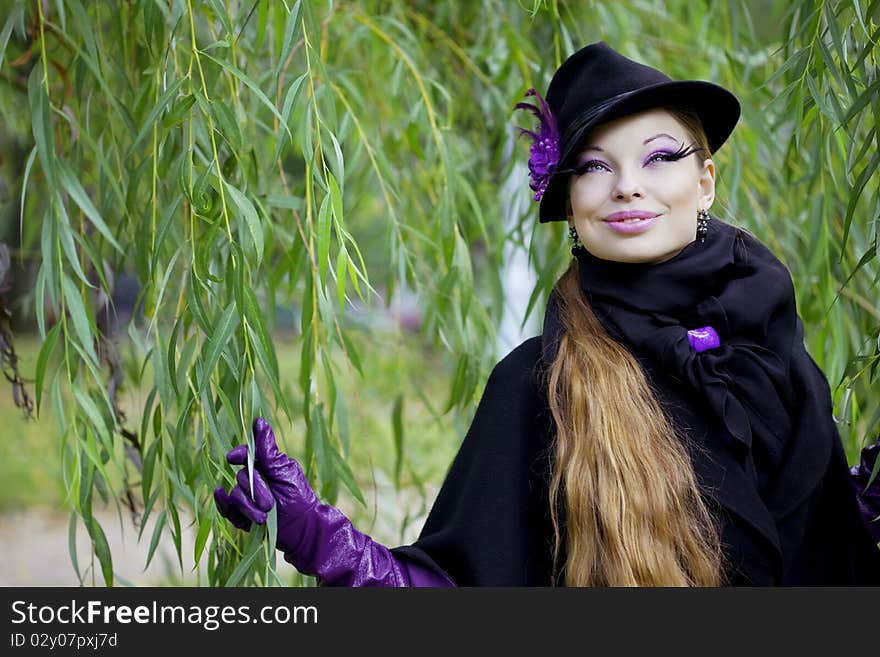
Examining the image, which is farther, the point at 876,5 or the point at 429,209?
the point at 429,209

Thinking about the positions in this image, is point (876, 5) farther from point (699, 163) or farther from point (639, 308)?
point (639, 308)

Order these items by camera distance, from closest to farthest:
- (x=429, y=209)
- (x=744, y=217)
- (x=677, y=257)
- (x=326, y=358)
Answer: (x=677, y=257), (x=326, y=358), (x=744, y=217), (x=429, y=209)

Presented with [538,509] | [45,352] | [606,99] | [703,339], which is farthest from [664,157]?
[45,352]

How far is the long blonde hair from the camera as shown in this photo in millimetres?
1301

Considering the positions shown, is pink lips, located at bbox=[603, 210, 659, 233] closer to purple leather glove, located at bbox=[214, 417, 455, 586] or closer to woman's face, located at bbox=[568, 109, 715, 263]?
woman's face, located at bbox=[568, 109, 715, 263]

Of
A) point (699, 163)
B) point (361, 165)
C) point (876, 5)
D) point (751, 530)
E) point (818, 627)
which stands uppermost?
point (361, 165)

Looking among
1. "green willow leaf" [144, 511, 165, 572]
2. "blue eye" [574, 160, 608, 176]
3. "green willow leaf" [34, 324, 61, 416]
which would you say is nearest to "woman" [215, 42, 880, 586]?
"blue eye" [574, 160, 608, 176]

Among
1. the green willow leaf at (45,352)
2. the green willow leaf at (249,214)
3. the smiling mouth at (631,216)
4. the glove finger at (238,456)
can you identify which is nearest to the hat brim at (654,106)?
the smiling mouth at (631,216)

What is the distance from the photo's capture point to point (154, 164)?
1.40m

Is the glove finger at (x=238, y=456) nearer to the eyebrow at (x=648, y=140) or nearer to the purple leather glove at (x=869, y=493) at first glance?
the eyebrow at (x=648, y=140)

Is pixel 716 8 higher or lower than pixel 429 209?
higher

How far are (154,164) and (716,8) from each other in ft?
4.54

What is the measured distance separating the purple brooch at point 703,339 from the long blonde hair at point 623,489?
0.25 ft

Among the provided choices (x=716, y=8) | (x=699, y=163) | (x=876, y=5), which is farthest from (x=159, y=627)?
(x=716, y=8)
